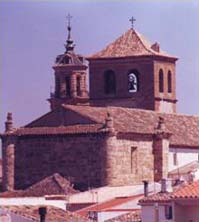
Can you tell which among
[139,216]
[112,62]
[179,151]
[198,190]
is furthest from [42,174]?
[198,190]

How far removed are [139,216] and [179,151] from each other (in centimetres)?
1542

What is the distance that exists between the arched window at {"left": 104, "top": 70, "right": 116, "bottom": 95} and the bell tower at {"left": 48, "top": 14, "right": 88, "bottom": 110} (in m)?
0.66

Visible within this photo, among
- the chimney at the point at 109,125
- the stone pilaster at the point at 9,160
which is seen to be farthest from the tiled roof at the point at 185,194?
the stone pilaster at the point at 9,160

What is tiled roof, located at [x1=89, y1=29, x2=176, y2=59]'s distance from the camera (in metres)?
50.6

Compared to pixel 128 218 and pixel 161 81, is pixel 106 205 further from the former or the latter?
pixel 161 81

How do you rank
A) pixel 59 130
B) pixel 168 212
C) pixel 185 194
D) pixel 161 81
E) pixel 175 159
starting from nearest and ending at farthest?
pixel 185 194 < pixel 168 212 < pixel 59 130 < pixel 175 159 < pixel 161 81

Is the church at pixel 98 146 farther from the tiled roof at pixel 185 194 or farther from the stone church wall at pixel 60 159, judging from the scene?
the tiled roof at pixel 185 194

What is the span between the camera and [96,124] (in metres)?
42.3

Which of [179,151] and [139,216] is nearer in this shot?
[139,216]

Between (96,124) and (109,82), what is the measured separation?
9.10 metres

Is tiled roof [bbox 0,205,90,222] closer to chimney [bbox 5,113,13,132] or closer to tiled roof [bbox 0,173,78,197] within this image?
tiled roof [bbox 0,173,78,197]

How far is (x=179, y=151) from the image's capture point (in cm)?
4475

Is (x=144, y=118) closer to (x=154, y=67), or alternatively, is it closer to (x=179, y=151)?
(x=179, y=151)

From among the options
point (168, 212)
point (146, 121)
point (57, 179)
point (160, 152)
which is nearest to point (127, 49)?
point (146, 121)
